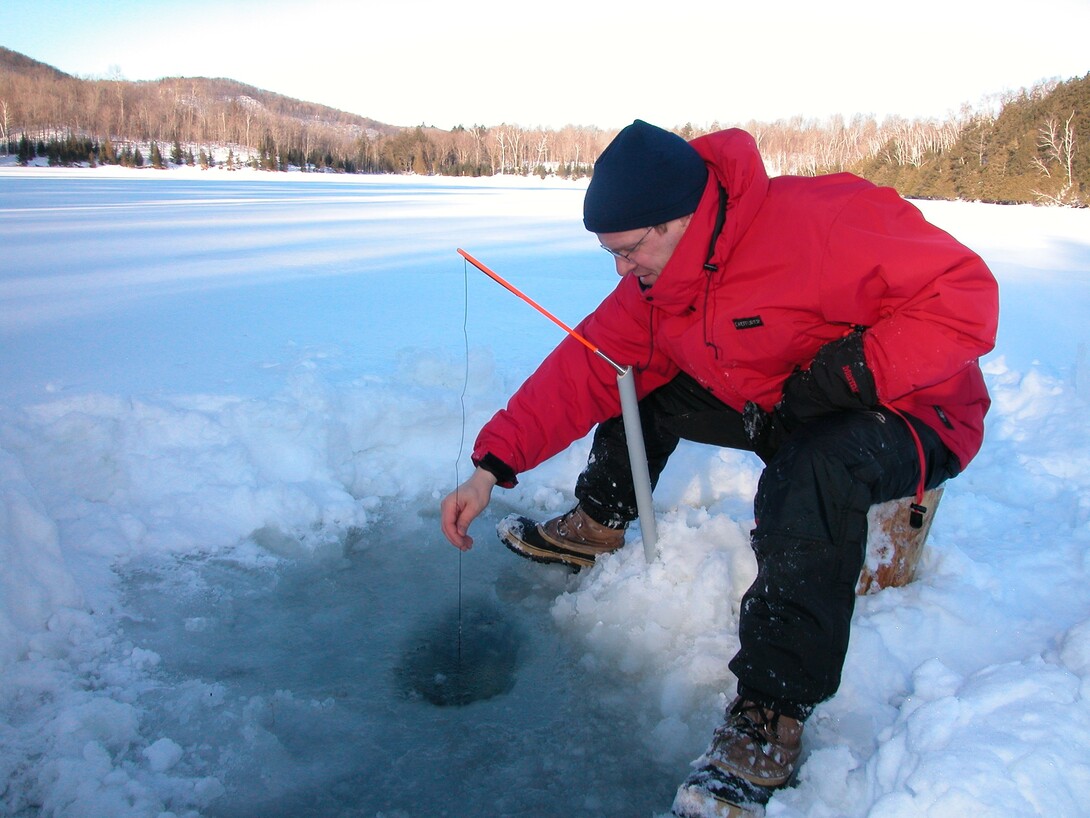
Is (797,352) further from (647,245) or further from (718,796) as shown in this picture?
(718,796)

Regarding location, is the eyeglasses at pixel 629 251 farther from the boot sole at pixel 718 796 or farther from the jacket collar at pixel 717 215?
the boot sole at pixel 718 796

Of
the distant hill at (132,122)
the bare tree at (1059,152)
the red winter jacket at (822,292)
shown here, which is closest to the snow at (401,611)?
the red winter jacket at (822,292)

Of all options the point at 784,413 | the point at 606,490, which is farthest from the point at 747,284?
the point at 606,490

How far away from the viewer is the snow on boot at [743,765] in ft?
4.80

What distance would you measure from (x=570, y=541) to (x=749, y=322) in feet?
3.47

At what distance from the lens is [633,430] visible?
2098mm

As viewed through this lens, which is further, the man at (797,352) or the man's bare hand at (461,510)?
the man's bare hand at (461,510)

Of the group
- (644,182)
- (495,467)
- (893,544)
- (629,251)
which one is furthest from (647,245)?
(893,544)

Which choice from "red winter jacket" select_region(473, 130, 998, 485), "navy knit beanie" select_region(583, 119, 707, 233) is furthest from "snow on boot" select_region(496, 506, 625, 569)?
"navy knit beanie" select_region(583, 119, 707, 233)

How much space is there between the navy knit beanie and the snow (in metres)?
1.05

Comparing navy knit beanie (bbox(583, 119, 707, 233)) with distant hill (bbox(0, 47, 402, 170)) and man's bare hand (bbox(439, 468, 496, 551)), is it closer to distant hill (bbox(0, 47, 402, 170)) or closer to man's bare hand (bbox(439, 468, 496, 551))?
man's bare hand (bbox(439, 468, 496, 551))

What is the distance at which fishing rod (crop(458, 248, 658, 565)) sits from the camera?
2.00m

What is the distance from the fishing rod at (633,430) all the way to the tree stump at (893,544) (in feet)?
1.93

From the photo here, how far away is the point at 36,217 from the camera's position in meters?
11.3
